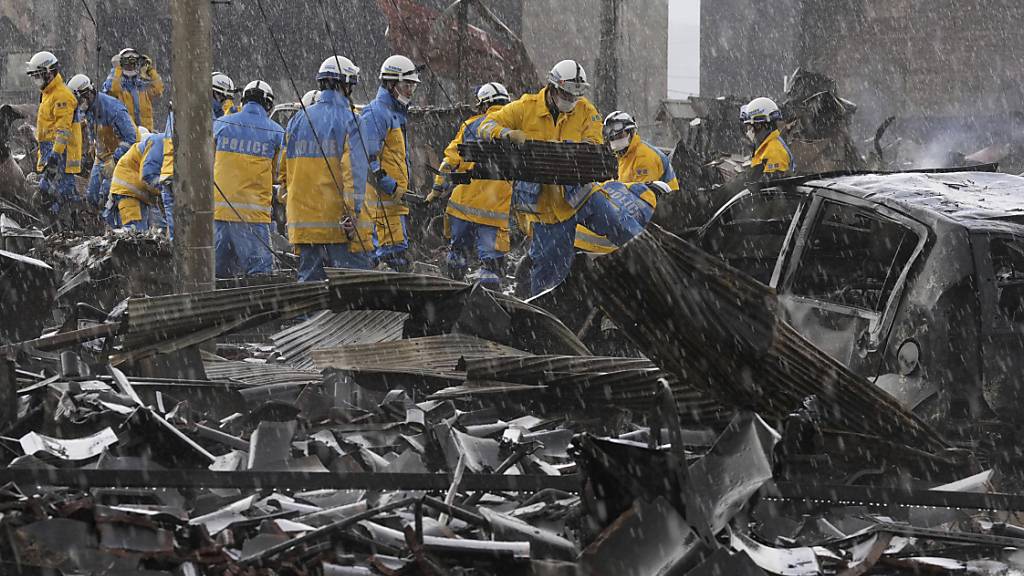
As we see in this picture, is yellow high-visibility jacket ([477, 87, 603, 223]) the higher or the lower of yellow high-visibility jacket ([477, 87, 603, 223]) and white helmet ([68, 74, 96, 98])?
the lower

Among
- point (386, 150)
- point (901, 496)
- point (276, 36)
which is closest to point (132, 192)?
point (386, 150)

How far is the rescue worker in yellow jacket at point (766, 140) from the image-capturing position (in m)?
11.0

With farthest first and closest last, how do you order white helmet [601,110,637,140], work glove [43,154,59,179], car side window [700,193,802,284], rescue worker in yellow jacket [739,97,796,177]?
work glove [43,154,59,179] → rescue worker in yellow jacket [739,97,796,177] → white helmet [601,110,637,140] → car side window [700,193,802,284]

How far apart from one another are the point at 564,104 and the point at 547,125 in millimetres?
201

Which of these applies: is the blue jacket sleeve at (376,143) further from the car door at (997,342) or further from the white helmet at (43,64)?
the white helmet at (43,64)

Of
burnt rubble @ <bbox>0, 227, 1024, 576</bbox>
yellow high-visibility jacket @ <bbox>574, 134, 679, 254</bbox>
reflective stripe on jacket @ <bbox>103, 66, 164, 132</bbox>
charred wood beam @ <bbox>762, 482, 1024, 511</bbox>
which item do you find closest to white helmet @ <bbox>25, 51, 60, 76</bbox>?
reflective stripe on jacket @ <bbox>103, 66, 164, 132</bbox>

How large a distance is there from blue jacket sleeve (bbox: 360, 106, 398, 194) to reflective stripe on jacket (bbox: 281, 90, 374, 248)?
115 millimetres

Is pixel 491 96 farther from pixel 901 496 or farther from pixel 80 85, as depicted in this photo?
pixel 901 496

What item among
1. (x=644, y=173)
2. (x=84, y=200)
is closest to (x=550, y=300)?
(x=644, y=173)

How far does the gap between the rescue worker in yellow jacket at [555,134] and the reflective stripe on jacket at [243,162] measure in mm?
2117

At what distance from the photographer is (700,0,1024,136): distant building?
104 feet

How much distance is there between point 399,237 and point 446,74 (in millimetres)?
10904

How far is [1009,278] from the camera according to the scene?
511 centimetres

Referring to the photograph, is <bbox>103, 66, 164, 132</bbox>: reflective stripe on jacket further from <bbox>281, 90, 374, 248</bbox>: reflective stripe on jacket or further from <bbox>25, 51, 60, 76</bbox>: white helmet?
<bbox>281, 90, 374, 248</bbox>: reflective stripe on jacket
